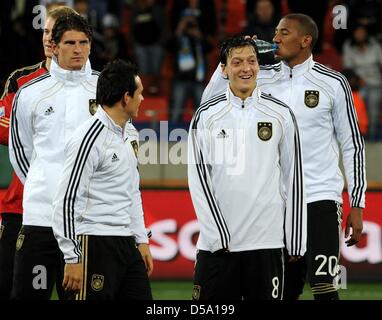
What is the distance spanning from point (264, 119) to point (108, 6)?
1053 centimetres

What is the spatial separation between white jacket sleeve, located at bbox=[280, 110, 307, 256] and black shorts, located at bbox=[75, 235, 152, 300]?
98cm

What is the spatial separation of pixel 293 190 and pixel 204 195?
1.82 ft

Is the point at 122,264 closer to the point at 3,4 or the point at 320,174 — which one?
the point at 320,174

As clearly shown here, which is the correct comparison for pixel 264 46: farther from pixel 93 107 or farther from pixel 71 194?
pixel 71 194

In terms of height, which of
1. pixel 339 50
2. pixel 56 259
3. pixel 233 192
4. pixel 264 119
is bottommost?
pixel 56 259

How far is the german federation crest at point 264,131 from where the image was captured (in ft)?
22.2

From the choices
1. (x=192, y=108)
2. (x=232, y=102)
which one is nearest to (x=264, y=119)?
(x=232, y=102)

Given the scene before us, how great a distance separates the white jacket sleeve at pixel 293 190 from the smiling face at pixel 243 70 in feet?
1.06

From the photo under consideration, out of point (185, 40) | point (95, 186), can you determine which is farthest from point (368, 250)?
point (95, 186)

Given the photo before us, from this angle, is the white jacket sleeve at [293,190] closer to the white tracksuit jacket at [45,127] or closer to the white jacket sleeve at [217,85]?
the white jacket sleeve at [217,85]

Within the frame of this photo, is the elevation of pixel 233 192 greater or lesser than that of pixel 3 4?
lesser

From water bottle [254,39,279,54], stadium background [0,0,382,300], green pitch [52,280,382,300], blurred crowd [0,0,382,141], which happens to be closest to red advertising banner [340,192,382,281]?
stadium background [0,0,382,300]

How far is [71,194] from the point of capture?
246 inches

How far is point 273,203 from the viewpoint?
6742mm
